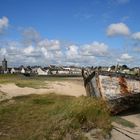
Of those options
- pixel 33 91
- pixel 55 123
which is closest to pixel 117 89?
pixel 55 123

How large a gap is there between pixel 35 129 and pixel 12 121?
2300mm

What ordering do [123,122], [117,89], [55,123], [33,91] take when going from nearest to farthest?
[55,123]
[123,122]
[117,89]
[33,91]

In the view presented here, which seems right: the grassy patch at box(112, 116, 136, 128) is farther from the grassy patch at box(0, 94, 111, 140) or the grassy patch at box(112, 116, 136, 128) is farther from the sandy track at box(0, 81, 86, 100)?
the sandy track at box(0, 81, 86, 100)

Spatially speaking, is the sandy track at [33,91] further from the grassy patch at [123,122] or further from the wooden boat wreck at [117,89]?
the grassy patch at [123,122]

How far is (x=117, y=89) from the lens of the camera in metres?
17.6

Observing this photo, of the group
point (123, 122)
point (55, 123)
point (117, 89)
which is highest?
point (117, 89)

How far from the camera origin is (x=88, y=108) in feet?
47.0

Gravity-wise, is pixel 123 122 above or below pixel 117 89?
below

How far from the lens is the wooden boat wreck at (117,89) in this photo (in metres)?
17.3

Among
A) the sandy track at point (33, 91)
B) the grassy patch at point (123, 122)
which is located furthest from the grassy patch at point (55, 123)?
the sandy track at point (33, 91)

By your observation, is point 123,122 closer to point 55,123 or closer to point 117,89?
point 117,89

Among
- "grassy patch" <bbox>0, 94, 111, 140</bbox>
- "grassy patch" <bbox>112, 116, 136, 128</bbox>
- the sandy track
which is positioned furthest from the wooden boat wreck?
the sandy track

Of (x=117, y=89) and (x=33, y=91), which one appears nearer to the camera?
(x=117, y=89)

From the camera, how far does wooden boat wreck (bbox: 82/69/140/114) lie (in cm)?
1728
